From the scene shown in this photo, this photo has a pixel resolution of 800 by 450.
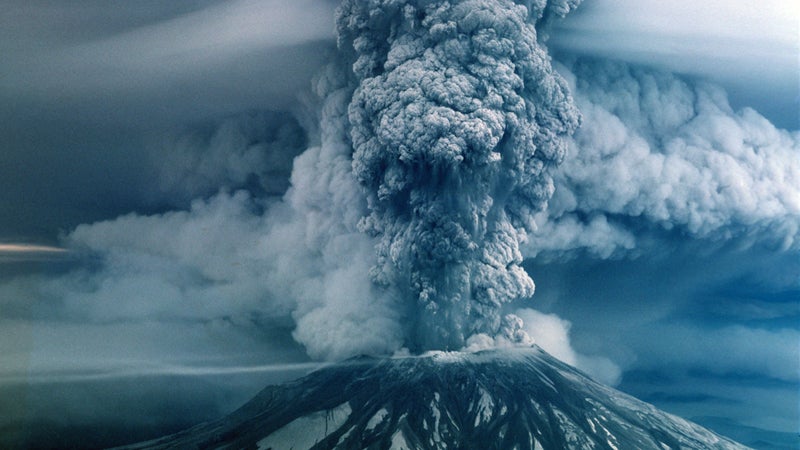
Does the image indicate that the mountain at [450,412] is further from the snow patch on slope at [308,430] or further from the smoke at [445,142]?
the smoke at [445,142]

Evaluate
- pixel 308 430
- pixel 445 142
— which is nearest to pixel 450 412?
pixel 308 430

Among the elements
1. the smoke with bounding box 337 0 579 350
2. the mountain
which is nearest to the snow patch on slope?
the mountain

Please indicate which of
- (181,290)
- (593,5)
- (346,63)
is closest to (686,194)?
(593,5)

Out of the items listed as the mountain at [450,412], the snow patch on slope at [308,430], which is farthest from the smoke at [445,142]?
the snow patch on slope at [308,430]

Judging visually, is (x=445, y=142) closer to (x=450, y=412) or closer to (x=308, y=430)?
(x=450, y=412)

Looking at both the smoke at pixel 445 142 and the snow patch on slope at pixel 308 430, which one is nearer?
the smoke at pixel 445 142

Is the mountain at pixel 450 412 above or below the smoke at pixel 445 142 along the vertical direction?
below
